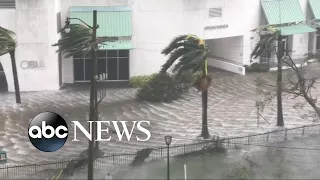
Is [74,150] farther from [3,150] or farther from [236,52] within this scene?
[236,52]

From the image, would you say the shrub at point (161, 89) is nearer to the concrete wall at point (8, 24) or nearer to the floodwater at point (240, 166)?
the concrete wall at point (8, 24)

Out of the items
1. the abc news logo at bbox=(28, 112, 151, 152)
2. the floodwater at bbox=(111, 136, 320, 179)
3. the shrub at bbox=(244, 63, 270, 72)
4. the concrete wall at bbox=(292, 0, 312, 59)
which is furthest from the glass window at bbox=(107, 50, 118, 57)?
the concrete wall at bbox=(292, 0, 312, 59)

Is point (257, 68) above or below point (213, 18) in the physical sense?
below

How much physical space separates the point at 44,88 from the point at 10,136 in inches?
391

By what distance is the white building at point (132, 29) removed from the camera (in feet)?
128

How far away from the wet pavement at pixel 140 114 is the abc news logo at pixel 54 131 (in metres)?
0.34

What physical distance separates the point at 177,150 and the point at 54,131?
5.83 meters

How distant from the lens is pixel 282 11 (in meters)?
48.4

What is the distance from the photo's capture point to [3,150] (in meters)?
28.2

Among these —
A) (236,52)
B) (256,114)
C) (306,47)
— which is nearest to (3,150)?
(256,114)

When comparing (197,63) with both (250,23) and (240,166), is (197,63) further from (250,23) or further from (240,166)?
(250,23)

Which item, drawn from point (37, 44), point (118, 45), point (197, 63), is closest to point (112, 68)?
point (118, 45)

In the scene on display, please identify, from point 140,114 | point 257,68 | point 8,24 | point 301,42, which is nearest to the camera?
point 140,114

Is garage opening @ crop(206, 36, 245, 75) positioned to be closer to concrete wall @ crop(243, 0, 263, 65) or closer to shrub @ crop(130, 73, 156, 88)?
concrete wall @ crop(243, 0, 263, 65)
